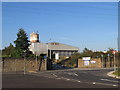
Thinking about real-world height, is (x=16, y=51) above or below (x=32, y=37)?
below

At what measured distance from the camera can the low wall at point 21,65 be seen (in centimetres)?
3962

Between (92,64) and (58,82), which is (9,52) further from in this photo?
(58,82)

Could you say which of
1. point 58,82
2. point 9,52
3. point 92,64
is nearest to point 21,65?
point 9,52

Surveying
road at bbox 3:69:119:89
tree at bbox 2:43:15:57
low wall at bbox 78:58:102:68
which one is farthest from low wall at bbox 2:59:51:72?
low wall at bbox 78:58:102:68

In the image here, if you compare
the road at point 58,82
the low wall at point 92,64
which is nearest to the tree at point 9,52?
the low wall at point 92,64

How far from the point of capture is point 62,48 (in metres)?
103

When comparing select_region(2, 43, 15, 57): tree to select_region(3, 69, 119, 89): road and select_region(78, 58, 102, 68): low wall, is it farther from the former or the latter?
select_region(3, 69, 119, 89): road

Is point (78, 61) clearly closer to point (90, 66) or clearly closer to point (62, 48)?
point (90, 66)

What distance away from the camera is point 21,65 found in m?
41.3

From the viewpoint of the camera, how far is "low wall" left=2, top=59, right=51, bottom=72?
39622mm

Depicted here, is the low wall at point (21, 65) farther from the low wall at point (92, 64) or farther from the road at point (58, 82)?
the low wall at point (92, 64)

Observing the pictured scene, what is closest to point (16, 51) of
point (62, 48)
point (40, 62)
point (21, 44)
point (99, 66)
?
point (40, 62)

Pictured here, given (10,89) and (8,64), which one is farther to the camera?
(8,64)

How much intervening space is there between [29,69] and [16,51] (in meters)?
6.48
